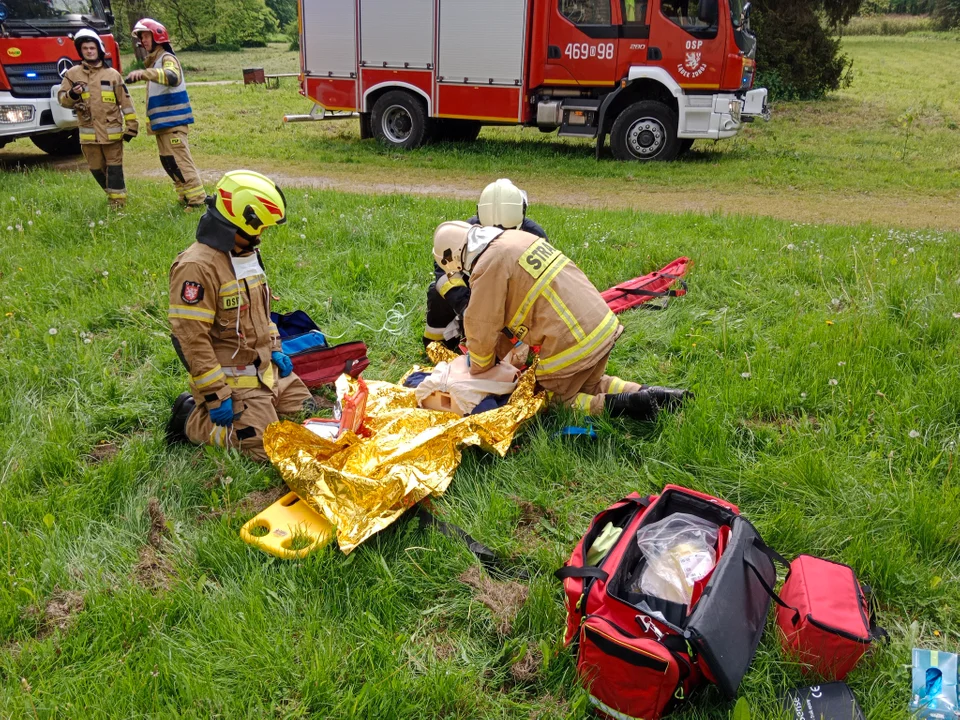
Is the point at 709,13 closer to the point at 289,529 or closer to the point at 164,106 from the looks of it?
the point at 164,106

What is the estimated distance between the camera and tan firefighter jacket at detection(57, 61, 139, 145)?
7.61 m

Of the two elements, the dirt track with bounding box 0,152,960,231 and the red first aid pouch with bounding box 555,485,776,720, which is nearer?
the red first aid pouch with bounding box 555,485,776,720

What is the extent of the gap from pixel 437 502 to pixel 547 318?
1132 mm

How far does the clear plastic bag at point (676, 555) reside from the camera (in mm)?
2387

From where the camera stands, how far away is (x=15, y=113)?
400 inches

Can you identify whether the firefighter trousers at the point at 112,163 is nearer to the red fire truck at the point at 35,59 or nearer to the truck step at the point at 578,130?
the red fire truck at the point at 35,59

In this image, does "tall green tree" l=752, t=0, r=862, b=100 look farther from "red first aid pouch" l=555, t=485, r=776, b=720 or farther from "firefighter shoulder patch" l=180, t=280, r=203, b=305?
"red first aid pouch" l=555, t=485, r=776, b=720

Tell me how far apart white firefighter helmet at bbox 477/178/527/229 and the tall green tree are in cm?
1827

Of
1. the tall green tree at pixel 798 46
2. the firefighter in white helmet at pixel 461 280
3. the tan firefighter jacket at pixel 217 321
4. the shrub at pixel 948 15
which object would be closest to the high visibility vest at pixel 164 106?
the firefighter in white helmet at pixel 461 280

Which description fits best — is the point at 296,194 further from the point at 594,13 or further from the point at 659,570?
the point at 659,570

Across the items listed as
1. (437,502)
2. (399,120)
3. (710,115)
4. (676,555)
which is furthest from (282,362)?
(399,120)

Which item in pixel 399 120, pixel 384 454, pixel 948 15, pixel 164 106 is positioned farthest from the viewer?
pixel 948 15

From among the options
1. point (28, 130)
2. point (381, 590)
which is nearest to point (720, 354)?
point (381, 590)

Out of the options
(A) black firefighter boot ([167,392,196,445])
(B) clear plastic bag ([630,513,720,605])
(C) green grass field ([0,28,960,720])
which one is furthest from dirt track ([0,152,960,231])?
(B) clear plastic bag ([630,513,720,605])
